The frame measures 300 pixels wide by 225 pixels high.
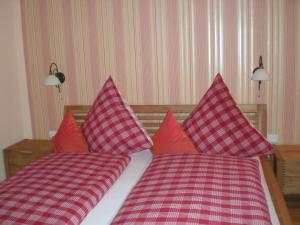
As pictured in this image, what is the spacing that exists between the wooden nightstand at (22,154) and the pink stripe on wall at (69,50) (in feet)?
1.90

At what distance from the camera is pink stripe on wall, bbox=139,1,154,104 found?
3.19m

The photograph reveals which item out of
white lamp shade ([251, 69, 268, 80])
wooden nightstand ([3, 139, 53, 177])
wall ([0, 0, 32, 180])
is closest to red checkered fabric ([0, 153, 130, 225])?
wooden nightstand ([3, 139, 53, 177])

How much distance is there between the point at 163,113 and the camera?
325 centimetres

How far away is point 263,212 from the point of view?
1.60 meters

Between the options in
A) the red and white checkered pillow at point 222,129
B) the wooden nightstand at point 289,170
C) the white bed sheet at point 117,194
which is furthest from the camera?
the wooden nightstand at point 289,170

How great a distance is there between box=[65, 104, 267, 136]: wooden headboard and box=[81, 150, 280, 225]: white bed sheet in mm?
647

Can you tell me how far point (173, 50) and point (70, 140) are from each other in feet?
4.22

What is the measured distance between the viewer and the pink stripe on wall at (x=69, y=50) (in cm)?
332

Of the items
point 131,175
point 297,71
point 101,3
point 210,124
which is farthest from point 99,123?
point 297,71

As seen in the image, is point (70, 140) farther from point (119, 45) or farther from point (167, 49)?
point (167, 49)

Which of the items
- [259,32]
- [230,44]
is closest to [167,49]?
[230,44]

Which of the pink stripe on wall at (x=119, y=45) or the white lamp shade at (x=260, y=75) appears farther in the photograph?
the pink stripe on wall at (x=119, y=45)

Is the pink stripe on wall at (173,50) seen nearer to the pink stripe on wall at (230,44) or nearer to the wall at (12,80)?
the pink stripe on wall at (230,44)

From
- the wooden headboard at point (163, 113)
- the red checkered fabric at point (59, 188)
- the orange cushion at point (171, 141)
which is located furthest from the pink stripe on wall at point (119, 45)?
the red checkered fabric at point (59, 188)
